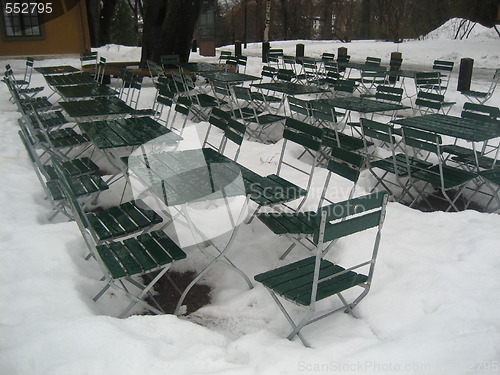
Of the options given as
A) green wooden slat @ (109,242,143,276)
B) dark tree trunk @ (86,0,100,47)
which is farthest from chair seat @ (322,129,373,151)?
dark tree trunk @ (86,0,100,47)

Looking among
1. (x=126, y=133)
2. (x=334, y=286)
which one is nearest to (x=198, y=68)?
(x=126, y=133)

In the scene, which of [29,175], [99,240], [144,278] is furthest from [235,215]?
[29,175]

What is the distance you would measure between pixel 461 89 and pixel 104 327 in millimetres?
10684

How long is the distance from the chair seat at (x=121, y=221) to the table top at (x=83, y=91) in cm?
355

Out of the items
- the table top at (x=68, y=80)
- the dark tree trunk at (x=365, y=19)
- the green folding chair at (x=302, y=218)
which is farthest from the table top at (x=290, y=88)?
the dark tree trunk at (x=365, y=19)

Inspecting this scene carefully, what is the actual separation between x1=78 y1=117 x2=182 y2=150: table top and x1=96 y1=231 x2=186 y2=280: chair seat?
1.46 metres

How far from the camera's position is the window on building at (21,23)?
16875 mm

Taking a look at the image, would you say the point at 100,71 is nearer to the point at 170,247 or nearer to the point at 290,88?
the point at 290,88

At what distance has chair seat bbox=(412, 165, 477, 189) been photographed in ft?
18.0

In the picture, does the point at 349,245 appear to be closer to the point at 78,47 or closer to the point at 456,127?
the point at 456,127

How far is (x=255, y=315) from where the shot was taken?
353 centimetres

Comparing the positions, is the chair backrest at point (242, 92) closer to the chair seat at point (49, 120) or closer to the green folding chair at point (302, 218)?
the chair seat at point (49, 120)

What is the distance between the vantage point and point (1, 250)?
12.4 feet

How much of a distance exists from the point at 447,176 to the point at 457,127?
0.79m
